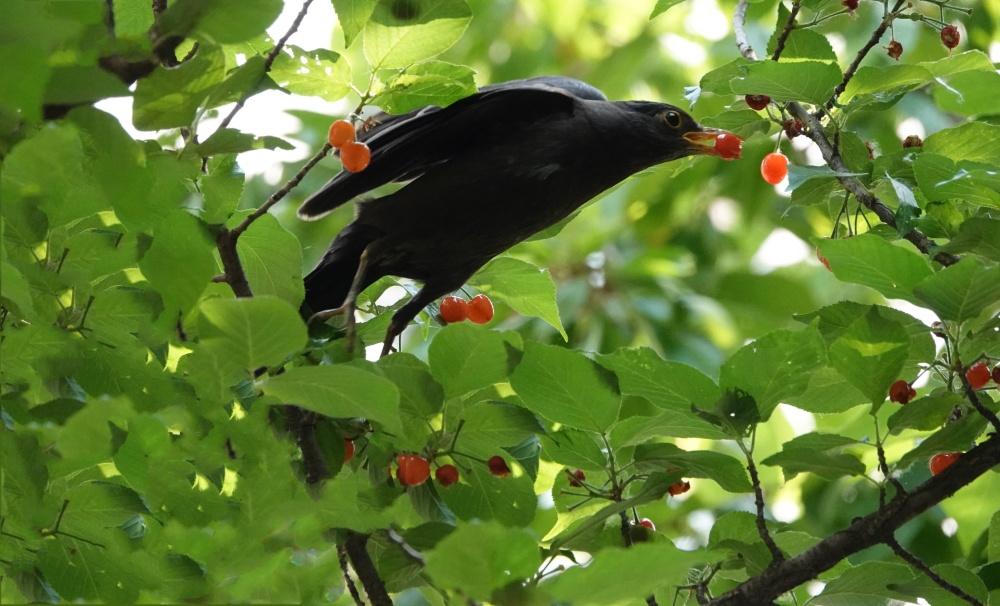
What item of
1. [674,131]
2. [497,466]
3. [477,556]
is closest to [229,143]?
[497,466]

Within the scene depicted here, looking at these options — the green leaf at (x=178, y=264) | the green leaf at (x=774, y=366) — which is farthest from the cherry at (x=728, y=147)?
the green leaf at (x=178, y=264)

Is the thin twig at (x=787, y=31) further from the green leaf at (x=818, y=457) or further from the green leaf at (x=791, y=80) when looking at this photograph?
the green leaf at (x=818, y=457)

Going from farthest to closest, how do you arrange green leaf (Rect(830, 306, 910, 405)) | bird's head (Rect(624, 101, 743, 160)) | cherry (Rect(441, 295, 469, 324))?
bird's head (Rect(624, 101, 743, 160)), cherry (Rect(441, 295, 469, 324)), green leaf (Rect(830, 306, 910, 405))

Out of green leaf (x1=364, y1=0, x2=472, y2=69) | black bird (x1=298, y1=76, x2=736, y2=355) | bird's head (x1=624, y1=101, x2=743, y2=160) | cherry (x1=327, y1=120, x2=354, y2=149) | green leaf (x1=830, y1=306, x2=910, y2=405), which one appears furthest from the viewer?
bird's head (x1=624, y1=101, x2=743, y2=160)

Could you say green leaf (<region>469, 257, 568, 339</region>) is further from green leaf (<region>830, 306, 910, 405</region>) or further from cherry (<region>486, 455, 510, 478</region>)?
green leaf (<region>830, 306, 910, 405</region>)

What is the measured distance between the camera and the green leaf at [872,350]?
6.03 feet

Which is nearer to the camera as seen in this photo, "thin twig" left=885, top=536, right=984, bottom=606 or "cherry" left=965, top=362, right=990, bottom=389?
"thin twig" left=885, top=536, right=984, bottom=606

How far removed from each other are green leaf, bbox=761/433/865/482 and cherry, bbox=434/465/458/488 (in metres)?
0.62

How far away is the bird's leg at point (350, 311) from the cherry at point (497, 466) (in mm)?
381

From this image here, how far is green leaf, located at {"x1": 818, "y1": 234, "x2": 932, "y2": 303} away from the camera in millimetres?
1806

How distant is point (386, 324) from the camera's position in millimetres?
2438

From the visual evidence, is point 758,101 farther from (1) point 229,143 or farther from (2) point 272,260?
(1) point 229,143

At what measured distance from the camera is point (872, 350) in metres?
1.84

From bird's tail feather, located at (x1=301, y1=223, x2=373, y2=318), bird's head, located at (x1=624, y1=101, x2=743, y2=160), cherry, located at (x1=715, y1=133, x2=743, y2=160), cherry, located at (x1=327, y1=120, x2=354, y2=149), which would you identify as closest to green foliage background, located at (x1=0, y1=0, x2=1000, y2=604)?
cherry, located at (x1=327, y1=120, x2=354, y2=149)
